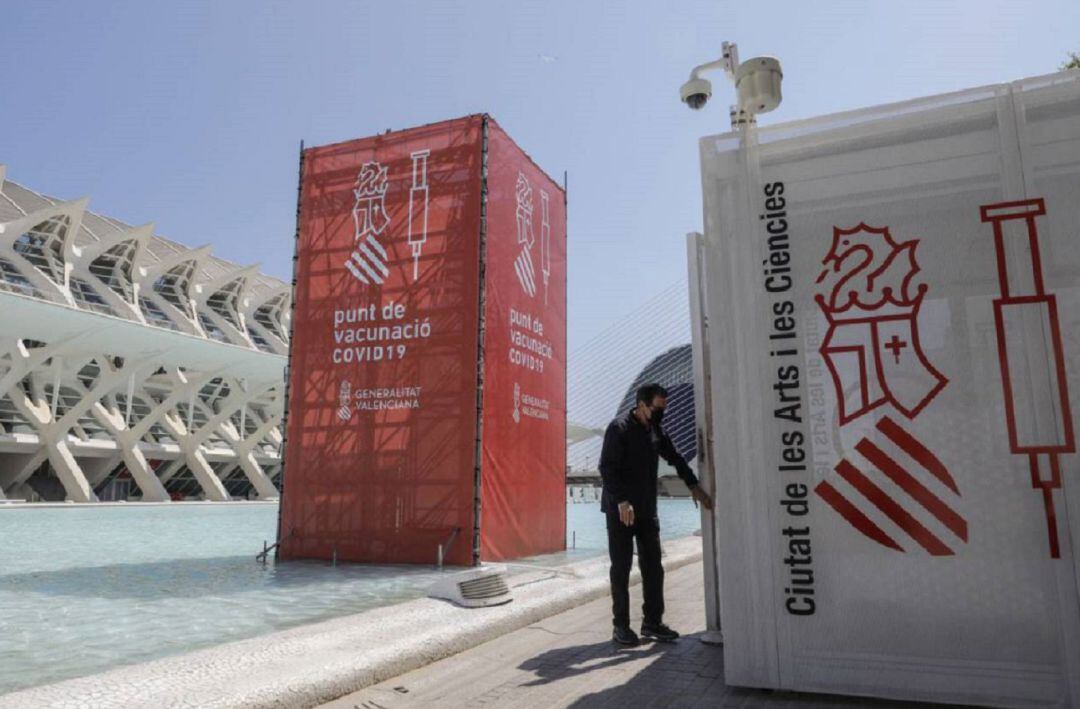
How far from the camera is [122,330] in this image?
2358 cm

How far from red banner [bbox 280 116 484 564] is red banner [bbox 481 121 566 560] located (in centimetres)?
34

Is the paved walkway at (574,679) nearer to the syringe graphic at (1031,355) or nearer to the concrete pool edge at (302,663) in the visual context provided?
the concrete pool edge at (302,663)

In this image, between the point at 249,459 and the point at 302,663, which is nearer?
the point at 302,663

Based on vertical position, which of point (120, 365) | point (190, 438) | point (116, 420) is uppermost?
point (120, 365)

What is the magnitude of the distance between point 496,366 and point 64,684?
6.20 m

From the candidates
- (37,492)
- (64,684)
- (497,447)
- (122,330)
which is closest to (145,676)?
(64,684)

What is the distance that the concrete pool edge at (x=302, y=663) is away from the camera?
2.66 metres

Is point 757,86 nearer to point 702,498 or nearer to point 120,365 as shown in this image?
point 702,498

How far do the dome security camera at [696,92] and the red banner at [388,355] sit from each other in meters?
3.04

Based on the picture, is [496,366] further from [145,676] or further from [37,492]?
[37,492]

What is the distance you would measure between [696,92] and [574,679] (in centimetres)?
515

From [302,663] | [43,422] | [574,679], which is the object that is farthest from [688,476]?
[43,422]

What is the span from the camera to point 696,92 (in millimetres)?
6578

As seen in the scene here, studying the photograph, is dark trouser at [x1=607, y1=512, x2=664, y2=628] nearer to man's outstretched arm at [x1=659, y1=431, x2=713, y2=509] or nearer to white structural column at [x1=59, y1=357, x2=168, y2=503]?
man's outstretched arm at [x1=659, y1=431, x2=713, y2=509]
